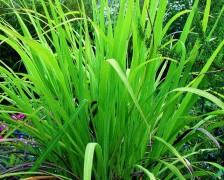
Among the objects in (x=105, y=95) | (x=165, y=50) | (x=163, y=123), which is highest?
(x=165, y=50)

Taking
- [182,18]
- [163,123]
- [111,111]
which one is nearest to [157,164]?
[163,123]

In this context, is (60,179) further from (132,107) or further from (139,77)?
(139,77)

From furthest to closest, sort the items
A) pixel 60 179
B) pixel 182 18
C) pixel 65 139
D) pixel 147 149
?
pixel 182 18 < pixel 147 149 < pixel 65 139 < pixel 60 179

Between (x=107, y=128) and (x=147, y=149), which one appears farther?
(x=147, y=149)

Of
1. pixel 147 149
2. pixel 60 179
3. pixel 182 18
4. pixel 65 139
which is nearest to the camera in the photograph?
pixel 60 179

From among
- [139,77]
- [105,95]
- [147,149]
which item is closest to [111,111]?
[105,95]

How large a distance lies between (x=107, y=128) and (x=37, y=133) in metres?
0.32

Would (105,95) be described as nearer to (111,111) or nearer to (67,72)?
(111,111)

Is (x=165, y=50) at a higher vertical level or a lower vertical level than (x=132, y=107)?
higher

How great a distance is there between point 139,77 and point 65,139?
0.41m

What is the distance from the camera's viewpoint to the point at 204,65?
6.48ft

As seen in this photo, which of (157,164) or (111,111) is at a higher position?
(111,111)

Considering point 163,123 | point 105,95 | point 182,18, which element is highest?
point 105,95

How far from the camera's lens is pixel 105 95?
1.94 metres
